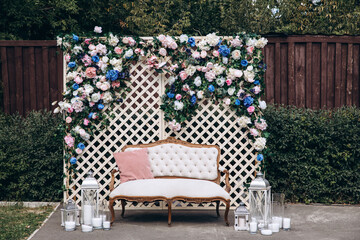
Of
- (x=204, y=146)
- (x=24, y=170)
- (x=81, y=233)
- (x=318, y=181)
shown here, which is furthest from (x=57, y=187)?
(x=318, y=181)

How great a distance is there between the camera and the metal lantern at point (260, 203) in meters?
5.29

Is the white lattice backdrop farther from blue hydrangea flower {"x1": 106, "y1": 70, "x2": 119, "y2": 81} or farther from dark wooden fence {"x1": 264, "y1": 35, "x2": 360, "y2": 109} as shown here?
dark wooden fence {"x1": 264, "y1": 35, "x2": 360, "y2": 109}

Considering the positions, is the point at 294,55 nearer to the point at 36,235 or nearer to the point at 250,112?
the point at 250,112

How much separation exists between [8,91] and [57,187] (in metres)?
2.96

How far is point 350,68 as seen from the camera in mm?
9148

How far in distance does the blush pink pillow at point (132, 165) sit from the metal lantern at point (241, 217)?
1189mm

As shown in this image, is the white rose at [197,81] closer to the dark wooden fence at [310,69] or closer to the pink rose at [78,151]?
the pink rose at [78,151]

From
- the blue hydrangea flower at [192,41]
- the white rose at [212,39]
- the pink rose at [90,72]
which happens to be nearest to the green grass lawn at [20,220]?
the pink rose at [90,72]

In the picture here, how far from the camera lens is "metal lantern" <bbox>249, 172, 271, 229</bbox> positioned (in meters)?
5.29

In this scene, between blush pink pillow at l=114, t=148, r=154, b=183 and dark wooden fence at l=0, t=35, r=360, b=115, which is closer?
blush pink pillow at l=114, t=148, r=154, b=183

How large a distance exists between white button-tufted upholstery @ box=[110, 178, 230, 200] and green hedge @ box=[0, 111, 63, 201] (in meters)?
1.37

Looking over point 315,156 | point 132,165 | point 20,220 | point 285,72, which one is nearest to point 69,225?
point 20,220

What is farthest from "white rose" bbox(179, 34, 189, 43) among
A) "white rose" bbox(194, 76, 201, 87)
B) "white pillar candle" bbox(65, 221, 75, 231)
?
"white pillar candle" bbox(65, 221, 75, 231)

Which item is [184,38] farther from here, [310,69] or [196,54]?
[310,69]
